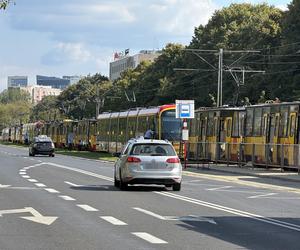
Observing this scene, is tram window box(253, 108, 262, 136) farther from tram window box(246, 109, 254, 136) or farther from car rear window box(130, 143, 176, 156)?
car rear window box(130, 143, 176, 156)

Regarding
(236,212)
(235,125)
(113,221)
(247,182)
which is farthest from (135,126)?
(113,221)

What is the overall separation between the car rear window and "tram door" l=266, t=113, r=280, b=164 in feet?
42.9

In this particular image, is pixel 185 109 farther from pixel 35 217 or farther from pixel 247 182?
pixel 35 217

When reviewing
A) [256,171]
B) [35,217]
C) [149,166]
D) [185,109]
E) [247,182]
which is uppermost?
[185,109]

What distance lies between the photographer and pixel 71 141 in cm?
8581

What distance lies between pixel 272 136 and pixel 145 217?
2266 centimetres

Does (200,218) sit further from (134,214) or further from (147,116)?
(147,116)

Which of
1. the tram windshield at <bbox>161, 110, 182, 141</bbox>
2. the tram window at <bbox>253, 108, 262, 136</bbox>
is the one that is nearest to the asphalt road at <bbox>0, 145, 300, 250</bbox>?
the tram window at <bbox>253, 108, 262, 136</bbox>

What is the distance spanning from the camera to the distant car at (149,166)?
21.6m

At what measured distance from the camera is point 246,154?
37.7 metres

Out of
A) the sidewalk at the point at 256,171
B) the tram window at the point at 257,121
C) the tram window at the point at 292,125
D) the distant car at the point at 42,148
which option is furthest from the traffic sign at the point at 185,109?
the distant car at the point at 42,148

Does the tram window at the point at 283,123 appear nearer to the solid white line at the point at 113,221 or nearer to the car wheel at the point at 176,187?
the car wheel at the point at 176,187

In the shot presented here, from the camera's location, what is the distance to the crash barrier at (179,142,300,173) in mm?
32906

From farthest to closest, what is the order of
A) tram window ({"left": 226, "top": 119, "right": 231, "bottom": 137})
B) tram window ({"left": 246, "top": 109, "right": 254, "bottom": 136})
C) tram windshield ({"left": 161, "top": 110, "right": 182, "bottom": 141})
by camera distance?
tram windshield ({"left": 161, "top": 110, "right": 182, "bottom": 141}) < tram window ({"left": 226, "top": 119, "right": 231, "bottom": 137}) < tram window ({"left": 246, "top": 109, "right": 254, "bottom": 136})
